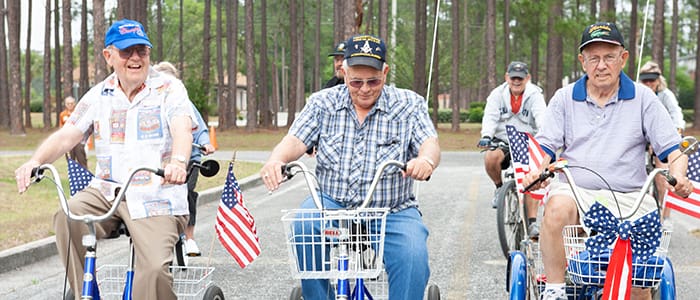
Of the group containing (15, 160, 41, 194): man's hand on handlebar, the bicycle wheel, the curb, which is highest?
(15, 160, 41, 194): man's hand on handlebar

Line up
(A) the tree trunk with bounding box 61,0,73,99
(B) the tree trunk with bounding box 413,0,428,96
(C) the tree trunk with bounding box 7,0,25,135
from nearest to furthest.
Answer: (A) the tree trunk with bounding box 61,0,73,99 < (C) the tree trunk with bounding box 7,0,25,135 < (B) the tree trunk with bounding box 413,0,428,96

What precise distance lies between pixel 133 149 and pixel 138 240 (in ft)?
1.78

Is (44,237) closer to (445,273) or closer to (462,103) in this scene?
(445,273)

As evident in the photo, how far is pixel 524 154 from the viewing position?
557 cm

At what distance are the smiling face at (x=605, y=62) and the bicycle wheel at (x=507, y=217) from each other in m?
3.48

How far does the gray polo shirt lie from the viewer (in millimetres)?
5230

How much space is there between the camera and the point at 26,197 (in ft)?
46.6

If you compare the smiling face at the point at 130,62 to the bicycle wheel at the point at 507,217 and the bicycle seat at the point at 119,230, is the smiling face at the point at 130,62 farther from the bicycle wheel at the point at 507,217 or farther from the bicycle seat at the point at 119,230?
the bicycle wheel at the point at 507,217

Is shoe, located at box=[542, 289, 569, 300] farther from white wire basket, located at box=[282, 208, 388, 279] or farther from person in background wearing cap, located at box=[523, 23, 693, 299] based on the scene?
white wire basket, located at box=[282, 208, 388, 279]

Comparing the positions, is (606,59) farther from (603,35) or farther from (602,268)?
(602,268)

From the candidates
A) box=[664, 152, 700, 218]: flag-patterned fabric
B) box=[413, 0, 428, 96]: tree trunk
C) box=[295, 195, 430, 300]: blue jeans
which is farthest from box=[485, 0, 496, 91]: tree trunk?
box=[295, 195, 430, 300]: blue jeans

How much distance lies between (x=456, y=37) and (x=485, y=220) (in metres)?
37.5

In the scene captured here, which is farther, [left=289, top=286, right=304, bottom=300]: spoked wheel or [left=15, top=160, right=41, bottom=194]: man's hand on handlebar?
[left=289, top=286, right=304, bottom=300]: spoked wheel

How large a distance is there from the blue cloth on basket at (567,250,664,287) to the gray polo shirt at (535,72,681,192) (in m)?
0.76
